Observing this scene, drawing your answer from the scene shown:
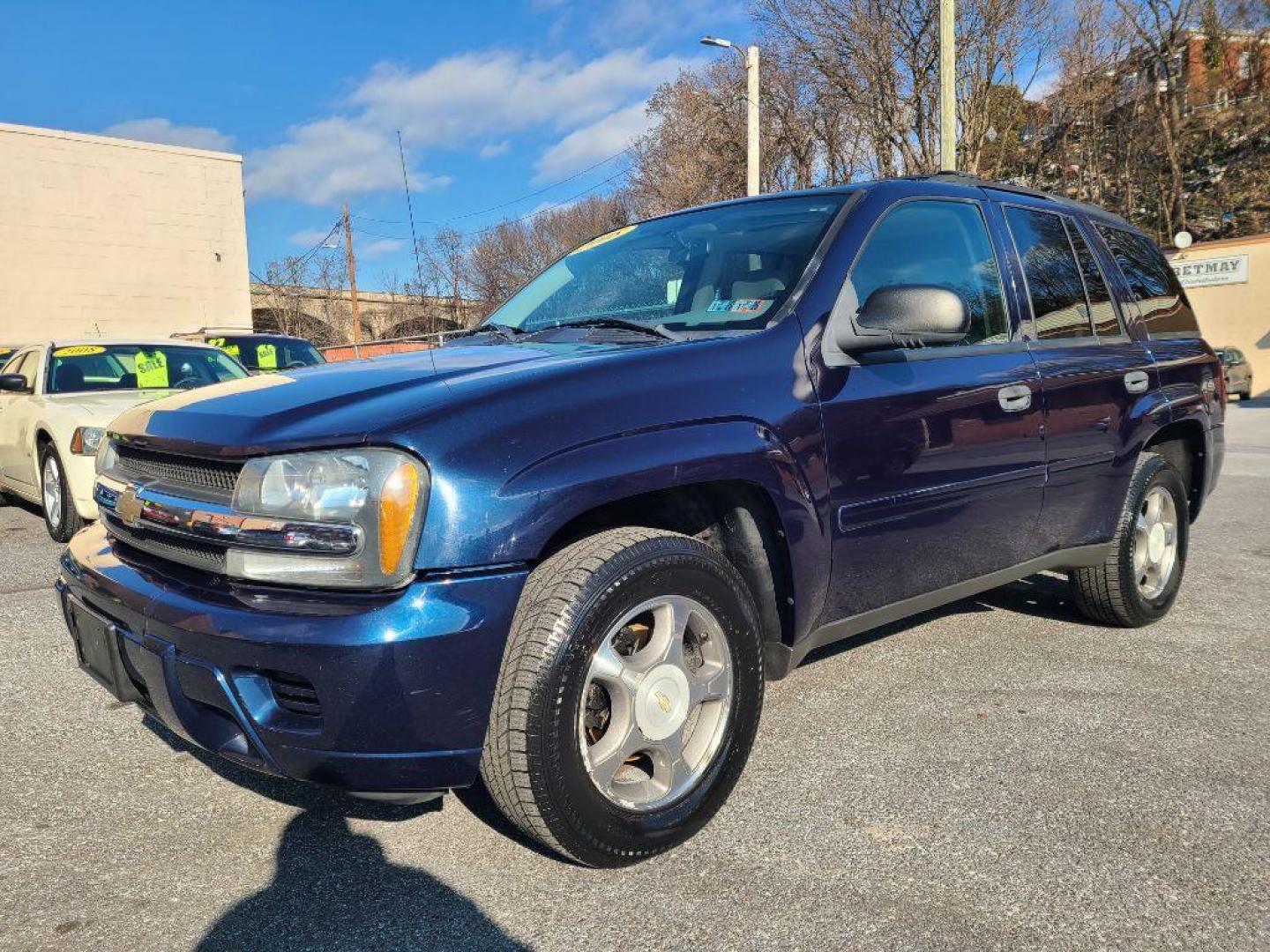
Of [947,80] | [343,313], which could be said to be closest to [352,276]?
[343,313]

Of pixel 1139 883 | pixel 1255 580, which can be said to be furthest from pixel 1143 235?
pixel 1139 883

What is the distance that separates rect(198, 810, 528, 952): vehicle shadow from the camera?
2.04 m

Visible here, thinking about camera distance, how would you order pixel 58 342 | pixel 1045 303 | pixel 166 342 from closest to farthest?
pixel 1045 303 → pixel 58 342 → pixel 166 342

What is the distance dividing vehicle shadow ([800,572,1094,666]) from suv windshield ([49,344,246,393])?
17.3ft

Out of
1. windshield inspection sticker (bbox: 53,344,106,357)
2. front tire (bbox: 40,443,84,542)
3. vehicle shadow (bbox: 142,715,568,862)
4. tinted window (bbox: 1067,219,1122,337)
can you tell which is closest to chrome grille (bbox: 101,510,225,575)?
vehicle shadow (bbox: 142,715,568,862)

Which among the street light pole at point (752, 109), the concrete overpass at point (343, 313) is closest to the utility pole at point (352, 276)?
the concrete overpass at point (343, 313)

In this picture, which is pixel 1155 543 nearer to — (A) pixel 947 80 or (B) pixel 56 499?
(B) pixel 56 499

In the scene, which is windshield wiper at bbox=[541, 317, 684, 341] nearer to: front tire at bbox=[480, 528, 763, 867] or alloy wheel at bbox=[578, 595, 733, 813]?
front tire at bbox=[480, 528, 763, 867]

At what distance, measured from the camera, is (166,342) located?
786 centimetres

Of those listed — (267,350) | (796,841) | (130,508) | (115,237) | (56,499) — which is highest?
(115,237)

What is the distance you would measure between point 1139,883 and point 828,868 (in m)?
0.71

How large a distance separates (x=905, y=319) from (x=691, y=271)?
0.80m

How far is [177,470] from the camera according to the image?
7.90ft

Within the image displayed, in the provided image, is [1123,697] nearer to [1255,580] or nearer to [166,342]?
[1255,580]
